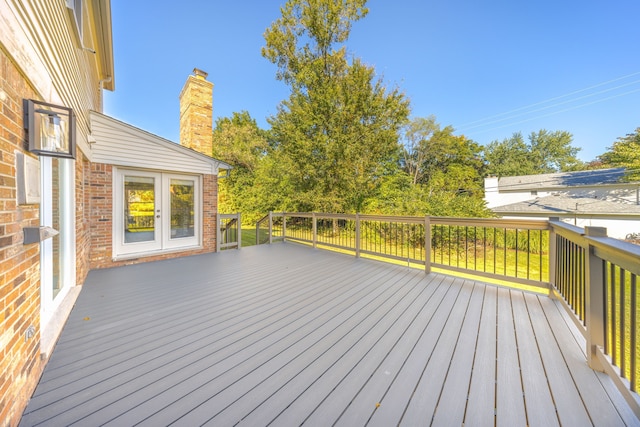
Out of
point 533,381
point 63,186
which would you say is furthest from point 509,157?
point 63,186

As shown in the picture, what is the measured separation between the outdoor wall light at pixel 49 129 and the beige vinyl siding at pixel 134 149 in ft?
10.5

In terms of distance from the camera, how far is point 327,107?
33.4 ft

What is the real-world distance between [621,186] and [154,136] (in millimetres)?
21956

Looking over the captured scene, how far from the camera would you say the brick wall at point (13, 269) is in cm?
122

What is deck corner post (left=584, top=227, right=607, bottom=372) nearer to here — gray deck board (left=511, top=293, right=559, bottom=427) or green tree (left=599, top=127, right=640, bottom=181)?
gray deck board (left=511, top=293, right=559, bottom=427)

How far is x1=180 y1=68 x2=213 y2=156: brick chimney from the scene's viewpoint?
7492 millimetres

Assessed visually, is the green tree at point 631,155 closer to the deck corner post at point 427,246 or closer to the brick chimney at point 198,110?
the deck corner post at point 427,246

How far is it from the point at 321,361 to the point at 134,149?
17.1 feet

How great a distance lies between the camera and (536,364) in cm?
186

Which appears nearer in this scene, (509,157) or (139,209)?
(139,209)

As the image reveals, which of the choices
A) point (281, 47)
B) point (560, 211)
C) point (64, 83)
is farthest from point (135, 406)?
point (560, 211)

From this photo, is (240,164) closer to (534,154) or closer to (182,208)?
(182,208)

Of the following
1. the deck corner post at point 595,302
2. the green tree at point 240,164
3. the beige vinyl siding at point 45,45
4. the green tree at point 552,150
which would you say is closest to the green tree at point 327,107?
the green tree at point 240,164

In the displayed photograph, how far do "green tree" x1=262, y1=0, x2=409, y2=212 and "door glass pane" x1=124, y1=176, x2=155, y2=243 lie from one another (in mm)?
5983
